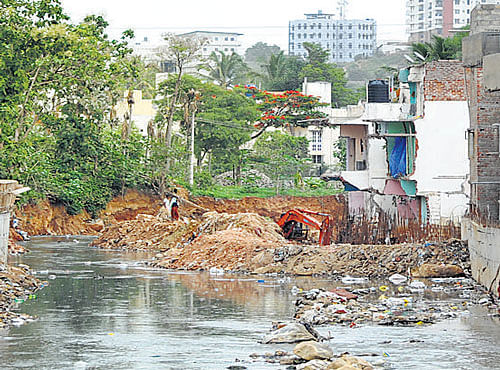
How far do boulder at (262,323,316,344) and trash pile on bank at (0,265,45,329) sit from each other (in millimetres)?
4413

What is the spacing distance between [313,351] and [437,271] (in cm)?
1086

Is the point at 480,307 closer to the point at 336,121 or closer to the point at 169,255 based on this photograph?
the point at 169,255

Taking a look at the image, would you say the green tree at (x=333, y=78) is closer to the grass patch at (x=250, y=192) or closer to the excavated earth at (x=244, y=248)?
the grass patch at (x=250, y=192)

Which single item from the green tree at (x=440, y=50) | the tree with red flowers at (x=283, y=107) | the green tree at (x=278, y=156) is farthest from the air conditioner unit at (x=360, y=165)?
the tree with red flowers at (x=283, y=107)

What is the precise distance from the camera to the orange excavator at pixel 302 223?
27016mm

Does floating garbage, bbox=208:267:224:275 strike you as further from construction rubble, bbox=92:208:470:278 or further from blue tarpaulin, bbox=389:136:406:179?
blue tarpaulin, bbox=389:136:406:179

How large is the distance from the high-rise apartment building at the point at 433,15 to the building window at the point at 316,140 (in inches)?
2937

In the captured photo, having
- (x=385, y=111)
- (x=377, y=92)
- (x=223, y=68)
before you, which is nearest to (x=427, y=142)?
(x=385, y=111)

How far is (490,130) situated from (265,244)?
23.3ft

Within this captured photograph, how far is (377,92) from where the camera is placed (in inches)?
1505

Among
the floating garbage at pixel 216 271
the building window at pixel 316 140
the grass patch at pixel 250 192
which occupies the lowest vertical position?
the floating garbage at pixel 216 271

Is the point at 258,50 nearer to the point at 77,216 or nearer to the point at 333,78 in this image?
the point at 333,78

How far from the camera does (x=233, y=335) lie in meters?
13.4

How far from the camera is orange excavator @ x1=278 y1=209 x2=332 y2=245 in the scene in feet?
88.6
